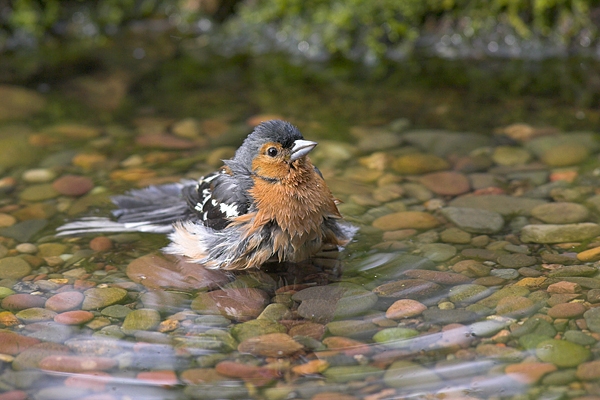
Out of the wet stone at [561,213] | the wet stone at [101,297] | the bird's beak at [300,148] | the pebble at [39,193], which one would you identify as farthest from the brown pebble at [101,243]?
the wet stone at [561,213]

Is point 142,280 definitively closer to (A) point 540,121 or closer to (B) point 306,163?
(B) point 306,163

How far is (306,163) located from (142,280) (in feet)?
4.39

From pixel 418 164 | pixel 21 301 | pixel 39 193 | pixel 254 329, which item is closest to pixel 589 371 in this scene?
pixel 254 329

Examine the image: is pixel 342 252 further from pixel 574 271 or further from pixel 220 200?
pixel 574 271

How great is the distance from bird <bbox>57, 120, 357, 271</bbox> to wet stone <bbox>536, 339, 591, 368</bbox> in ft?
5.58

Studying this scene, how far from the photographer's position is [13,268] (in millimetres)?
4836

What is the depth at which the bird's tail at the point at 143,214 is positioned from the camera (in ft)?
17.7

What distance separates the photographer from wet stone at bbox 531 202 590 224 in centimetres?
509

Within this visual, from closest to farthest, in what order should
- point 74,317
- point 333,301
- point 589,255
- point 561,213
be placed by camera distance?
point 74,317
point 333,301
point 589,255
point 561,213

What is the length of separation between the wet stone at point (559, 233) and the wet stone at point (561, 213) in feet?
0.29

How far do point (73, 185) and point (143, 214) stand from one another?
2.90 ft

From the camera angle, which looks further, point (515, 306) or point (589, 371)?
point (515, 306)

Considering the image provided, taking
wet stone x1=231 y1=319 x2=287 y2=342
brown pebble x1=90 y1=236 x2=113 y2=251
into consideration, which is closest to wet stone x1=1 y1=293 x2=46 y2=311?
brown pebble x1=90 y1=236 x2=113 y2=251

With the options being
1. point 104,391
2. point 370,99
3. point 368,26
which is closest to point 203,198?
point 104,391
